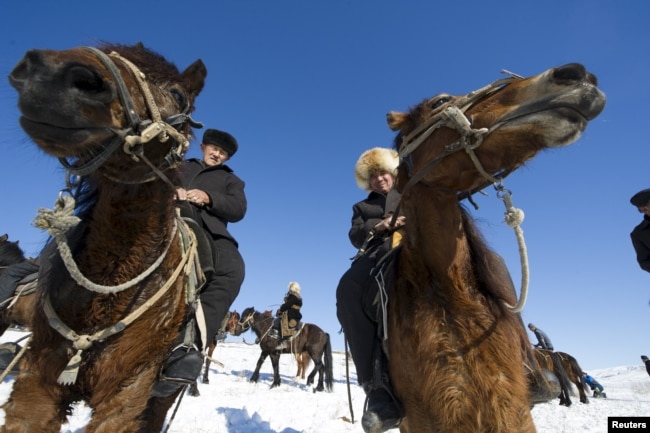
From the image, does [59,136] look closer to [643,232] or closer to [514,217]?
[514,217]

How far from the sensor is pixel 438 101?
2.80 m

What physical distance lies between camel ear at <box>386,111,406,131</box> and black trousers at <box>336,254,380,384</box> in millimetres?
1120

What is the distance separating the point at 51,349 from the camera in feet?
7.04

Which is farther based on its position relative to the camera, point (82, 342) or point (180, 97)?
point (180, 97)

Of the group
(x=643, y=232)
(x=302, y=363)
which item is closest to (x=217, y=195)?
(x=643, y=232)

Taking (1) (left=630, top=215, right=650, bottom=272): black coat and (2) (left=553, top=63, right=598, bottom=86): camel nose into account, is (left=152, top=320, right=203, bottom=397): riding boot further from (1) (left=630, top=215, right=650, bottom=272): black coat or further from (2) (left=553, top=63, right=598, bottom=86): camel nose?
(1) (left=630, top=215, right=650, bottom=272): black coat

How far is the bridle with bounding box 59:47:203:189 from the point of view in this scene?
1916 mm

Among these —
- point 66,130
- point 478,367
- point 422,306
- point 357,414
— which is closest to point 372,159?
point 422,306

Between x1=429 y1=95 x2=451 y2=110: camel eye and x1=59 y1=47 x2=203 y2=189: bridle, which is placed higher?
x1=429 y1=95 x2=451 y2=110: camel eye

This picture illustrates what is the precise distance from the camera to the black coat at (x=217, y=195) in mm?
3498

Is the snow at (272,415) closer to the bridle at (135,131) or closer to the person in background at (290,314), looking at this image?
the bridle at (135,131)

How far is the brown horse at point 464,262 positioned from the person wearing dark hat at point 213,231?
1415 mm

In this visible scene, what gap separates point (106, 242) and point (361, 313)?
1933 mm
